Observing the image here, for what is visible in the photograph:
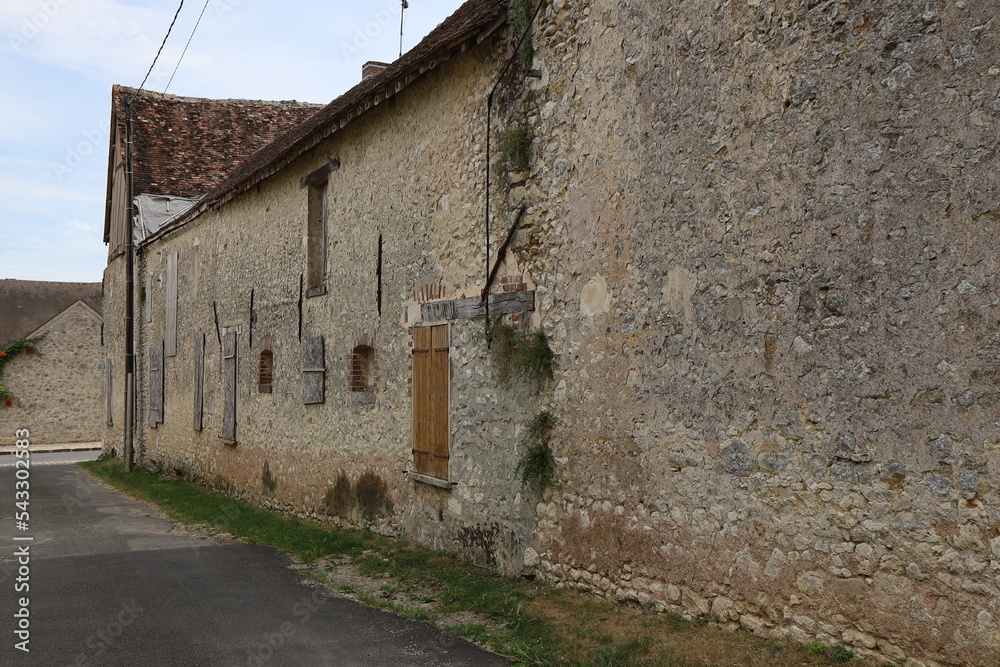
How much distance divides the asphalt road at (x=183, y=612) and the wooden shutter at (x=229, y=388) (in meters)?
3.81

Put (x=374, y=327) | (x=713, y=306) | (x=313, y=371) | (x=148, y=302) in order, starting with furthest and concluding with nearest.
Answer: (x=148, y=302) < (x=313, y=371) < (x=374, y=327) < (x=713, y=306)

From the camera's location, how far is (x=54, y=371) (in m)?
29.7

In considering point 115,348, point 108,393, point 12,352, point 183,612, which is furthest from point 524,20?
point 12,352

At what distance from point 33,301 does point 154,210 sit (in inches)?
582

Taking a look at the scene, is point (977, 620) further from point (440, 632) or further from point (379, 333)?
point (379, 333)

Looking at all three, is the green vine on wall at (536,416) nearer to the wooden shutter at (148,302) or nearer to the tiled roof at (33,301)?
the wooden shutter at (148,302)

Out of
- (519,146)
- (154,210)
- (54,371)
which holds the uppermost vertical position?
(154,210)

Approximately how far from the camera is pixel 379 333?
921cm

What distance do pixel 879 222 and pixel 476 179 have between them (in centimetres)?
399

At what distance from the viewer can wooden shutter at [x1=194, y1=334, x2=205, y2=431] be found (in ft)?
49.5

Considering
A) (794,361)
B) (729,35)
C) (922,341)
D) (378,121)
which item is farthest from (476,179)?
(922,341)

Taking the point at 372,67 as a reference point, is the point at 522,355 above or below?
below

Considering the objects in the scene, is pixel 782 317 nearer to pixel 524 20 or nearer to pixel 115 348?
pixel 524 20

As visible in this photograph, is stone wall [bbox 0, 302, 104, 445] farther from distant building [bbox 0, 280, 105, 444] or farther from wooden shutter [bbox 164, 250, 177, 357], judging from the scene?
wooden shutter [bbox 164, 250, 177, 357]
